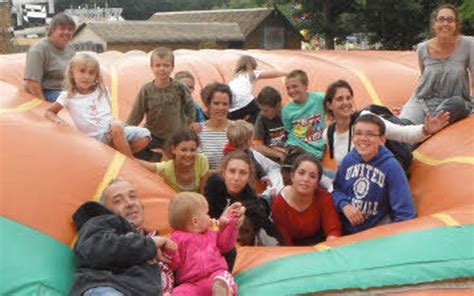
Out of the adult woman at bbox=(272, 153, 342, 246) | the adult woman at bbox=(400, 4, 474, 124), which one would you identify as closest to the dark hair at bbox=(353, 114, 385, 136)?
the adult woman at bbox=(272, 153, 342, 246)

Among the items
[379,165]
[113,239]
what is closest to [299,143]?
[379,165]

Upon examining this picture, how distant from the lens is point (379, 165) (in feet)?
11.5

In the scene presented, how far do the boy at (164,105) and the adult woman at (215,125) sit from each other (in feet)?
0.43

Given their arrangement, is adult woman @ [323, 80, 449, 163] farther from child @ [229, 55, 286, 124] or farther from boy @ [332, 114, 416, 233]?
child @ [229, 55, 286, 124]

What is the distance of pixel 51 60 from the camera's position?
4.61 metres

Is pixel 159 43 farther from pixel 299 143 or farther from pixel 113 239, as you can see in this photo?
pixel 113 239

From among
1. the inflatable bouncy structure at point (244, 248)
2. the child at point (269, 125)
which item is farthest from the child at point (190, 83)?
the inflatable bouncy structure at point (244, 248)

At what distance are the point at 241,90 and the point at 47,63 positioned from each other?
62.7 inches

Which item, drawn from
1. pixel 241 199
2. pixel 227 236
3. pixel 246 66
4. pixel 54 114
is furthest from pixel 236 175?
pixel 246 66

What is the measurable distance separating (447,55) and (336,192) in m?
1.38

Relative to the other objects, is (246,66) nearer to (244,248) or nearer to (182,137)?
(182,137)

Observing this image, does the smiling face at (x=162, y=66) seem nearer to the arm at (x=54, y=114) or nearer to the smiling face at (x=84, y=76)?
the smiling face at (x=84, y=76)

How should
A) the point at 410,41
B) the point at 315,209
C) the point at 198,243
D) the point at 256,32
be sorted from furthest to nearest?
1. the point at 256,32
2. the point at 410,41
3. the point at 315,209
4. the point at 198,243

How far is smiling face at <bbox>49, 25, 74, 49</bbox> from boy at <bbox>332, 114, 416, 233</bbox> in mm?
2164
